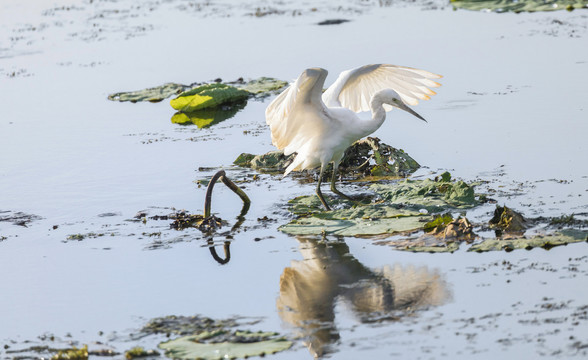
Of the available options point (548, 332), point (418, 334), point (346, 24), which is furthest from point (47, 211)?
point (346, 24)

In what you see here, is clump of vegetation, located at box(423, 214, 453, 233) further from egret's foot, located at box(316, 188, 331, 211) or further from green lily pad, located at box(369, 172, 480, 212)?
egret's foot, located at box(316, 188, 331, 211)

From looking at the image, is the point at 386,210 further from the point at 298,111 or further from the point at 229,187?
the point at 229,187

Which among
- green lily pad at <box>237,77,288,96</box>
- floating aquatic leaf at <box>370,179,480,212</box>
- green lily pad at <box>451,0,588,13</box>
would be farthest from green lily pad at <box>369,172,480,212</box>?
green lily pad at <box>451,0,588,13</box>

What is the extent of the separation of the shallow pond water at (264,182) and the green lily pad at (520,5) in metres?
0.20

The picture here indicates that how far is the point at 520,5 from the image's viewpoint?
20312 mm

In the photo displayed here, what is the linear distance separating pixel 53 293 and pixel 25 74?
36.5 feet

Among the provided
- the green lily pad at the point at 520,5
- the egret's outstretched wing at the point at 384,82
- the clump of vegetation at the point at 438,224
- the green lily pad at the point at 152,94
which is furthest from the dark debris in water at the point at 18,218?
the green lily pad at the point at 520,5

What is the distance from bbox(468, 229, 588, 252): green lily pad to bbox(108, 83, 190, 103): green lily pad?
8469 millimetres

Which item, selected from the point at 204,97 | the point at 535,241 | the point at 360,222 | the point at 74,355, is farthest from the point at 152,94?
the point at 74,355

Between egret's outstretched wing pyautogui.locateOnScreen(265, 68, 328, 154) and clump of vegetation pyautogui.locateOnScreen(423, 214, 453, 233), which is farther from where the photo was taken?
egret's outstretched wing pyautogui.locateOnScreen(265, 68, 328, 154)

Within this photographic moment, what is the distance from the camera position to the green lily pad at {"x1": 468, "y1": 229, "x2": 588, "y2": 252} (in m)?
7.48

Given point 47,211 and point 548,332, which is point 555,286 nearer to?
→ point 548,332

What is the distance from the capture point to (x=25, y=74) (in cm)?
1784

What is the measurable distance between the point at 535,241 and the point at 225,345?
2.88 m
